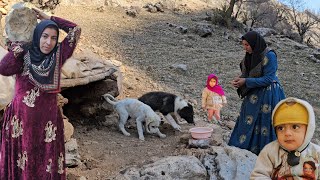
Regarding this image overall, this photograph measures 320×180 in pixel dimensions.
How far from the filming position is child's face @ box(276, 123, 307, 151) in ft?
9.59

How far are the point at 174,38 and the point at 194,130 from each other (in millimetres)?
8494

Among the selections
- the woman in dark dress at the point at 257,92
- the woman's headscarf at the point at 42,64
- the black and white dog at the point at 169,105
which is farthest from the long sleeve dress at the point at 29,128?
the black and white dog at the point at 169,105

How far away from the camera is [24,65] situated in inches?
133

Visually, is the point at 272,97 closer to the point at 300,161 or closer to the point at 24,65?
the point at 300,161

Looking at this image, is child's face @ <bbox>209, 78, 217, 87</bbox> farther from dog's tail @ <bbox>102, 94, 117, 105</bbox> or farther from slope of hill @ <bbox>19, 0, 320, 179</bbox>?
dog's tail @ <bbox>102, 94, 117, 105</bbox>

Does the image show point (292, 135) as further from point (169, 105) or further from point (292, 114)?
point (169, 105)

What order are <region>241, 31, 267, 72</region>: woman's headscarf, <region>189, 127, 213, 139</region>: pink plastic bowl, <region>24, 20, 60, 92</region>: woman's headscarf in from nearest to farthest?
<region>24, 20, 60, 92</region>: woman's headscarf
<region>241, 31, 267, 72</region>: woman's headscarf
<region>189, 127, 213, 139</region>: pink plastic bowl

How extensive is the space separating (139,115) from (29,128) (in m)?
2.57

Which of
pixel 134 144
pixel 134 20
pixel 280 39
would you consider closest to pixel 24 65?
pixel 134 144

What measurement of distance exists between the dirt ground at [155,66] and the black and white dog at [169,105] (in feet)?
0.66

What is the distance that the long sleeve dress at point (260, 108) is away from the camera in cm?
476

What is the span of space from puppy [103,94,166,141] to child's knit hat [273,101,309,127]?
3.00 m

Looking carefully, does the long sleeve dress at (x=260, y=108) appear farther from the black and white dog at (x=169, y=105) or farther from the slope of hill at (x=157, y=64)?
the black and white dog at (x=169, y=105)

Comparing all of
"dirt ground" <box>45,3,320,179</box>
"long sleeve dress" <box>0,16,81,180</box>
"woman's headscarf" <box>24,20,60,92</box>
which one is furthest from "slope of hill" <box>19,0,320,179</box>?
"woman's headscarf" <box>24,20,60,92</box>
